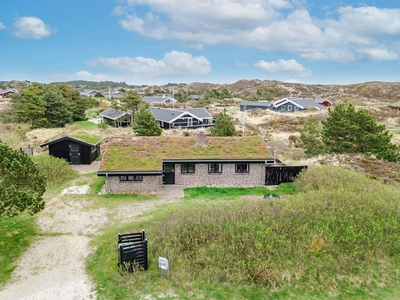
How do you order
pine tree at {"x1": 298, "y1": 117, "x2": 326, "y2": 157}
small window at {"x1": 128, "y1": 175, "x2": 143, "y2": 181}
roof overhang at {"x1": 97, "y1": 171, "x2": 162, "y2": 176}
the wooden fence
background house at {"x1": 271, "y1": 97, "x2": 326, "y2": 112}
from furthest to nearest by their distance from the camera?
background house at {"x1": 271, "y1": 97, "x2": 326, "y2": 112}, pine tree at {"x1": 298, "y1": 117, "x2": 326, "y2": 157}, the wooden fence, small window at {"x1": 128, "y1": 175, "x2": 143, "y2": 181}, roof overhang at {"x1": 97, "y1": 171, "x2": 162, "y2": 176}

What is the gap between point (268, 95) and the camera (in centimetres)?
11762

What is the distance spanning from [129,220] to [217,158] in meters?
7.84

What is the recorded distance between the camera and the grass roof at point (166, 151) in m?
19.8

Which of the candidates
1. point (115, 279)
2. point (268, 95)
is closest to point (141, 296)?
point (115, 279)

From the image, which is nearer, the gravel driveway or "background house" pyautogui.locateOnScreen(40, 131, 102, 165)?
the gravel driveway

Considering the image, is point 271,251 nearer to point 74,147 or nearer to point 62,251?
point 62,251

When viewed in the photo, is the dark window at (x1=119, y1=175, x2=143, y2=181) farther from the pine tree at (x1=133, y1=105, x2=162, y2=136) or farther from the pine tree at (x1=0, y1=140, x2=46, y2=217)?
the pine tree at (x1=133, y1=105, x2=162, y2=136)

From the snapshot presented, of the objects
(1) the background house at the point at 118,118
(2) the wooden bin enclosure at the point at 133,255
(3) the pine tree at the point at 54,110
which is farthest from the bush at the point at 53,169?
(3) the pine tree at the point at 54,110

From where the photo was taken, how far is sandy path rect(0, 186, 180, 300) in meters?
9.88

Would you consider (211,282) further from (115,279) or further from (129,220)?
(129,220)

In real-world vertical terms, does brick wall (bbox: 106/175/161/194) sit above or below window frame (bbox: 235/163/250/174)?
below

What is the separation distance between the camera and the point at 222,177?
70.0 ft

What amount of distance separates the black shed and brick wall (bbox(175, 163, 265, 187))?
10.0 metres

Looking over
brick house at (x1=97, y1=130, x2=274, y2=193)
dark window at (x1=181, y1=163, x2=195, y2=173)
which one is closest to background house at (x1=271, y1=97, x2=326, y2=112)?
brick house at (x1=97, y1=130, x2=274, y2=193)
